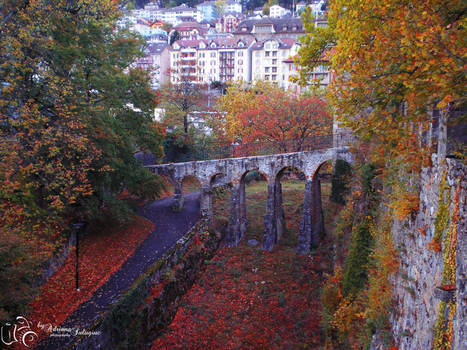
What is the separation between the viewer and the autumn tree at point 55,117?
1345 centimetres

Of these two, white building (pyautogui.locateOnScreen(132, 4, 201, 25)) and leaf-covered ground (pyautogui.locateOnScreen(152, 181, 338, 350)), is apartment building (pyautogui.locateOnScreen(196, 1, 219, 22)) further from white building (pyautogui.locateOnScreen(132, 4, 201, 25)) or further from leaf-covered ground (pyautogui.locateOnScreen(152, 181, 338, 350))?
leaf-covered ground (pyautogui.locateOnScreen(152, 181, 338, 350))

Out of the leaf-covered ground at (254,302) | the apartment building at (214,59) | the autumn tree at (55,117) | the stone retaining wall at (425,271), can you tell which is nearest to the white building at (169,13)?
the apartment building at (214,59)

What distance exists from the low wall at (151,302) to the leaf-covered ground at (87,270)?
5.37ft

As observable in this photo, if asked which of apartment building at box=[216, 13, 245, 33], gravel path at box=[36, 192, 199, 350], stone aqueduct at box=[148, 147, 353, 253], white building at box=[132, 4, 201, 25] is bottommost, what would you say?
gravel path at box=[36, 192, 199, 350]

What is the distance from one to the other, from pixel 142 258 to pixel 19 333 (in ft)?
23.5

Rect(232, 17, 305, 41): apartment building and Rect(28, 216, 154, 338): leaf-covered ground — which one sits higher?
Rect(232, 17, 305, 41): apartment building

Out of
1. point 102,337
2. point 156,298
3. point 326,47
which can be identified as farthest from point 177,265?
point 326,47

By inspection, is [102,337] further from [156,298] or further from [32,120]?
[32,120]

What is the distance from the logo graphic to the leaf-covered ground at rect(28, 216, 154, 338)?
0.36 metres

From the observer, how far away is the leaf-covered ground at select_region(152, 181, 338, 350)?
51.5ft

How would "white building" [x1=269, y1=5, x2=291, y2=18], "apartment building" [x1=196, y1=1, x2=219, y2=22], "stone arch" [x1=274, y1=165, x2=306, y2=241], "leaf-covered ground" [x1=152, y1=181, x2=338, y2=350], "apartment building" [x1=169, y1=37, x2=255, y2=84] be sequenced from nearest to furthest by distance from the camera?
"leaf-covered ground" [x1=152, y1=181, x2=338, y2=350], "stone arch" [x1=274, y1=165, x2=306, y2=241], "apartment building" [x1=169, y1=37, x2=255, y2=84], "white building" [x1=269, y1=5, x2=291, y2=18], "apartment building" [x1=196, y1=1, x2=219, y2=22]

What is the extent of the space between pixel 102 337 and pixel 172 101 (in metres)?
26.3

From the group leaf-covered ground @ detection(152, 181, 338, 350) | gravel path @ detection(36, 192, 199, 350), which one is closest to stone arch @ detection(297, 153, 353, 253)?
leaf-covered ground @ detection(152, 181, 338, 350)

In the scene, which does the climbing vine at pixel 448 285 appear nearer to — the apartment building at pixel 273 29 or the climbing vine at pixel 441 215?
the climbing vine at pixel 441 215
